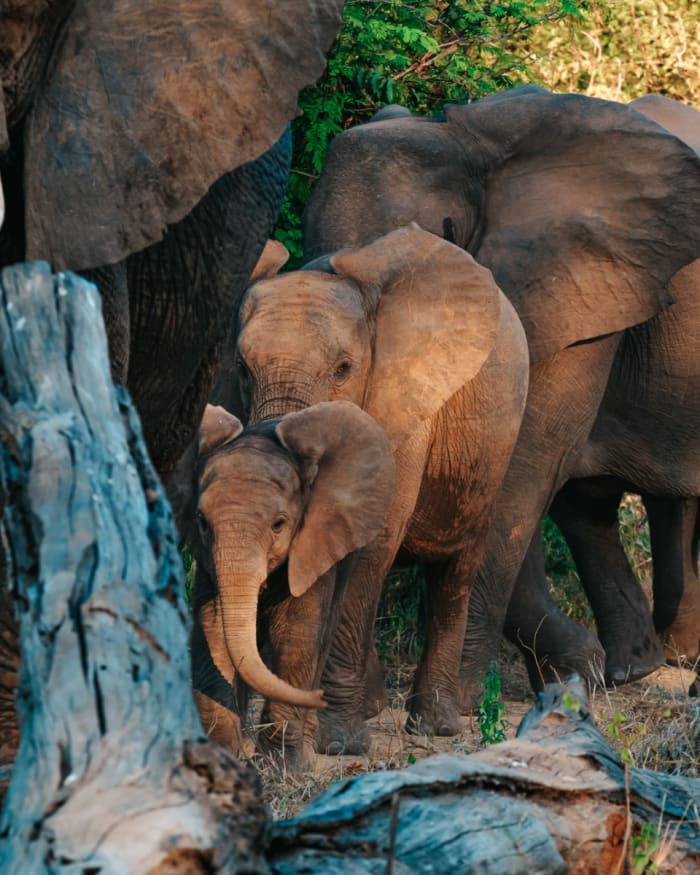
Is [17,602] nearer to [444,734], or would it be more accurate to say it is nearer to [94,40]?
[94,40]

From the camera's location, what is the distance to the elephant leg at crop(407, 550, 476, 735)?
17.1 ft

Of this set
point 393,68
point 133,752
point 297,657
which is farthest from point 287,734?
point 393,68

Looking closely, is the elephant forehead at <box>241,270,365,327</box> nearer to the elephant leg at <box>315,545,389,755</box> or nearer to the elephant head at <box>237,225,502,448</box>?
the elephant head at <box>237,225,502,448</box>

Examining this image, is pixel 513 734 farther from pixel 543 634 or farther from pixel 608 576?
pixel 608 576

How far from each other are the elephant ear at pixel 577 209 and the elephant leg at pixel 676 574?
3.24ft

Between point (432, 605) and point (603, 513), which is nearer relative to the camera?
point (432, 605)

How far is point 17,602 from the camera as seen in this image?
5.78 feet

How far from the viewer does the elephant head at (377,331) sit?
4.74m

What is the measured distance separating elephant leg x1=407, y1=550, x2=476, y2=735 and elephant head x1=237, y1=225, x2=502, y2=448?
0.70m

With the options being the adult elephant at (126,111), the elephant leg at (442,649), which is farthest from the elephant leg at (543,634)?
the adult elephant at (126,111)

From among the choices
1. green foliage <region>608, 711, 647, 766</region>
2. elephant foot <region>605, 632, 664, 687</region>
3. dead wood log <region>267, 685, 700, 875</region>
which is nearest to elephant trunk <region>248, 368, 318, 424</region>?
green foliage <region>608, 711, 647, 766</region>

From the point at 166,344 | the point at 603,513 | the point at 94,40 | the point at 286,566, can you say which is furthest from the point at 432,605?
the point at 94,40

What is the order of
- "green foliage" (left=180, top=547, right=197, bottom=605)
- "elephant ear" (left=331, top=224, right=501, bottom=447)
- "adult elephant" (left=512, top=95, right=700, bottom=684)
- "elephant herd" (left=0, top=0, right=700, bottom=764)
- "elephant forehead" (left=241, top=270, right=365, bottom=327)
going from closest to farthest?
"elephant herd" (left=0, top=0, right=700, bottom=764) → "elephant forehead" (left=241, top=270, right=365, bottom=327) → "elephant ear" (left=331, top=224, right=501, bottom=447) → "green foliage" (left=180, top=547, right=197, bottom=605) → "adult elephant" (left=512, top=95, right=700, bottom=684)

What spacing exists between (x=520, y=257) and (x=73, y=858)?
481cm
